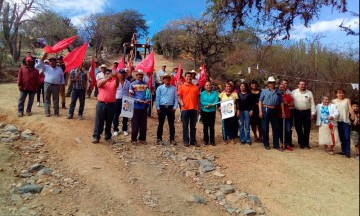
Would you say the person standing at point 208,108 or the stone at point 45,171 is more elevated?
the person standing at point 208,108

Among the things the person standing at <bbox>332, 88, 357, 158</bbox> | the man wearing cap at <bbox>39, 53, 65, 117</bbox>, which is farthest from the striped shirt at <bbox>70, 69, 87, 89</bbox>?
the person standing at <bbox>332, 88, 357, 158</bbox>

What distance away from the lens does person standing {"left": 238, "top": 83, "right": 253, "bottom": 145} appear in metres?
8.60

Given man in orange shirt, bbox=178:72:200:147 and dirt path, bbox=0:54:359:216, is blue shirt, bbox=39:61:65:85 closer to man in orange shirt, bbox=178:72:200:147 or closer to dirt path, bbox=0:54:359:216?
dirt path, bbox=0:54:359:216

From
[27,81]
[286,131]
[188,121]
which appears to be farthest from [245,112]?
[27,81]

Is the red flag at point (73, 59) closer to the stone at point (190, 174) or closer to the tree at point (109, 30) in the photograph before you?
the stone at point (190, 174)

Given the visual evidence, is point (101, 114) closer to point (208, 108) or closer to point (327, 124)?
point (208, 108)

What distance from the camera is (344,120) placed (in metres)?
8.43

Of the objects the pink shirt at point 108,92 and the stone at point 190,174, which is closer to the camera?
the stone at point 190,174

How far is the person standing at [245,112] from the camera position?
8.60 m

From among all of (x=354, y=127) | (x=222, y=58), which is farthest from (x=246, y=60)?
(x=354, y=127)

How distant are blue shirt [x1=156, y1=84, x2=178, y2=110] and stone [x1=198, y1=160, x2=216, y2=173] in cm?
161

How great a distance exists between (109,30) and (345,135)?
→ 28.4 m

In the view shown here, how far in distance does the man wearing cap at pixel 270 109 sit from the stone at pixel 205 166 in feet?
6.06

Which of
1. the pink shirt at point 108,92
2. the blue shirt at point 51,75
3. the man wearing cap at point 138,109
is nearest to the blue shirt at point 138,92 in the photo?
the man wearing cap at point 138,109
